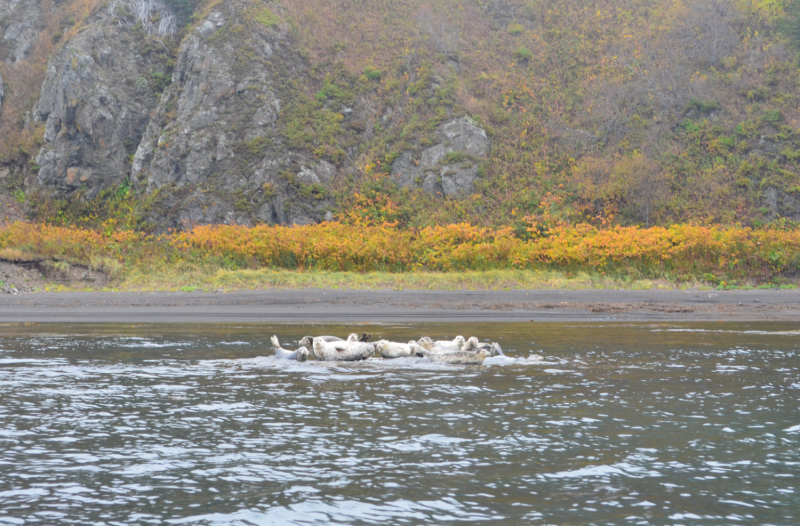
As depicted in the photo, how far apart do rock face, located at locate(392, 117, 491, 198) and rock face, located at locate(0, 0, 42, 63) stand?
1053 inches

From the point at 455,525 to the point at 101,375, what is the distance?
6.78 m

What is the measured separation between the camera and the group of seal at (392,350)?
1059cm

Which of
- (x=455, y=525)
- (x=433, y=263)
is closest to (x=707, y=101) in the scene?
(x=433, y=263)

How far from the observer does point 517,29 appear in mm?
44719

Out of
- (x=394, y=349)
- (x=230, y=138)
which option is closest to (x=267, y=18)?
(x=230, y=138)

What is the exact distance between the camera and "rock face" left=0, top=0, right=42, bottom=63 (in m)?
45.1

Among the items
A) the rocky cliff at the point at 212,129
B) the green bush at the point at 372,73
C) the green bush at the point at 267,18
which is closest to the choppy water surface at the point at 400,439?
the rocky cliff at the point at 212,129

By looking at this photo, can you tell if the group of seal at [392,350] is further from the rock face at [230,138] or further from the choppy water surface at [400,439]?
the rock face at [230,138]

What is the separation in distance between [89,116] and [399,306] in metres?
26.3

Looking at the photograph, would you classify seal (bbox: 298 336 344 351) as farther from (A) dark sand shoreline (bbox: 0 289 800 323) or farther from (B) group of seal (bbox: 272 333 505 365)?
(A) dark sand shoreline (bbox: 0 289 800 323)

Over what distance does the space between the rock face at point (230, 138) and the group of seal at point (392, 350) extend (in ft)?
72.9

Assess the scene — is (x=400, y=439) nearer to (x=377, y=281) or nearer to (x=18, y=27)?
(x=377, y=281)

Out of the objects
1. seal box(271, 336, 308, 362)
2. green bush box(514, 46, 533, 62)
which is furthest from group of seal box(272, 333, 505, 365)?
green bush box(514, 46, 533, 62)

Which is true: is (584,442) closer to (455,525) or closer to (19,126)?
(455,525)
